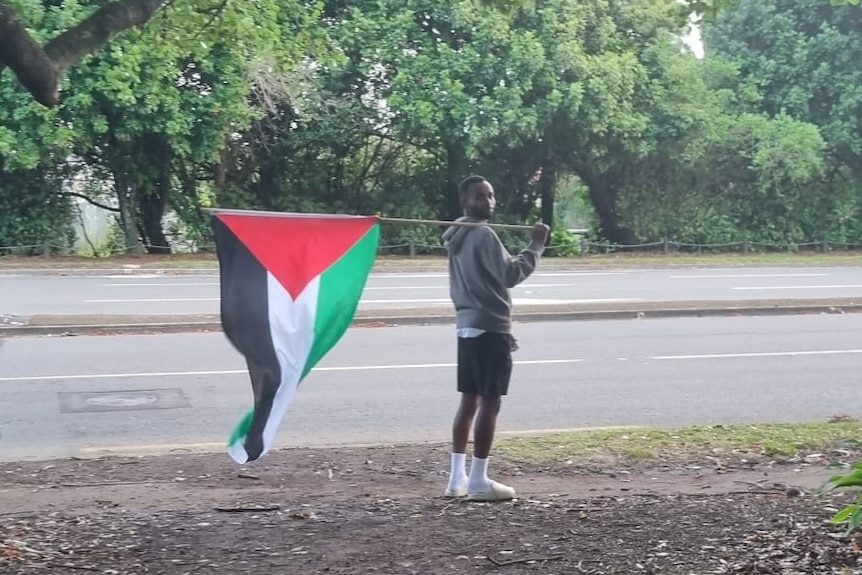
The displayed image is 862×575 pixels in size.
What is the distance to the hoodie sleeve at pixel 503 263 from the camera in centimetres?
588

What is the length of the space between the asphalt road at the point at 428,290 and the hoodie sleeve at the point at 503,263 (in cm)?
1076

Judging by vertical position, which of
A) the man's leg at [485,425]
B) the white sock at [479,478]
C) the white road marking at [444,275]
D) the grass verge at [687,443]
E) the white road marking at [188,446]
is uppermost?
the man's leg at [485,425]

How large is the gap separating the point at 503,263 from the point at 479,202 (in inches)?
15.3

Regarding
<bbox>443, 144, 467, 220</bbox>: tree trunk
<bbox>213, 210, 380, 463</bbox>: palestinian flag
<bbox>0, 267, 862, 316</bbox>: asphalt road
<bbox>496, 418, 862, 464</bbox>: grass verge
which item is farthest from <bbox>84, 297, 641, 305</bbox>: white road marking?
<bbox>213, 210, 380, 463</bbox>: palestinian flag

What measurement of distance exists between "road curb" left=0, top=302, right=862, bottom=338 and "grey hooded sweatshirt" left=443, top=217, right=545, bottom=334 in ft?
28.9

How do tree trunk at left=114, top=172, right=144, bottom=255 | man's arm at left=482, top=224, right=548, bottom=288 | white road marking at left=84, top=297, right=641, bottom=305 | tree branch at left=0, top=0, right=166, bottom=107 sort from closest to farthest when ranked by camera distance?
tree branch at left=0, top=0, right=166, bottom=107 < man's arm at left=482, top=224, right=548, bottom=288 < white road marking at left=84, top=297, right=641, bottom=305 < tree trunk at left=114, top=172, right=144, bottom=255

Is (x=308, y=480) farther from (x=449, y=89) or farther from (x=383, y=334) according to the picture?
(x=449, y=89)

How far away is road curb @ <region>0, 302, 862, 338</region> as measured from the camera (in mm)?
13969

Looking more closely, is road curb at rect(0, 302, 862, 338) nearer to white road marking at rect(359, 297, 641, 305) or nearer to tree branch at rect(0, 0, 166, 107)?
white road marking at rect(359, 297, 641, 305)

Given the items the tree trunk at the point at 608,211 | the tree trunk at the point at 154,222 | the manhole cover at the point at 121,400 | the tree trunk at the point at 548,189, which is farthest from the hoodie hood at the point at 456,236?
the tree trunk at the point at 608,211

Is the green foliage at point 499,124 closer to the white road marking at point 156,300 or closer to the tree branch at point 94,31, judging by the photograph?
the white road marking at point 156,300

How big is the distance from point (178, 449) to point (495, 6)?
393 cm

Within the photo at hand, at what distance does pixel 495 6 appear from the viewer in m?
7.62

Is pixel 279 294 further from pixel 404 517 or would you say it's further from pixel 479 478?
pixel 479 478
